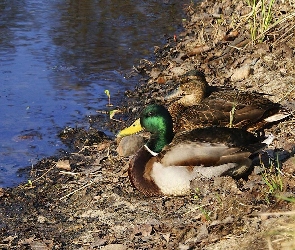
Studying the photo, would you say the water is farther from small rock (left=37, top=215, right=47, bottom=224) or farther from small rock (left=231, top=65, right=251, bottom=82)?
small rock (left=231, top=65, right=251, bottom=82)

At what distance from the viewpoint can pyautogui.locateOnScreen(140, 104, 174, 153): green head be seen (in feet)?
18.0

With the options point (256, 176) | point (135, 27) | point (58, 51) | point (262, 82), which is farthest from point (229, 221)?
point (135, 27)

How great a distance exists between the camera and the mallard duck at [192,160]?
16.6ft

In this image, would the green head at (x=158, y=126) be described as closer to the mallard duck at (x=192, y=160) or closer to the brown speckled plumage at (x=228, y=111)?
the mallard duck at (x=192, y=160)

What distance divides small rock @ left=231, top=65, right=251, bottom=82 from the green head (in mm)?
2298

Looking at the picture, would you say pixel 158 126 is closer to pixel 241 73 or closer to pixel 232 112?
pixel 232 112

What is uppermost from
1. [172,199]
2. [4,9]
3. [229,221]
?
[229,221]

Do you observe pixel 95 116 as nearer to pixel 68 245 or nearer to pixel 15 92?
pixel 15 92

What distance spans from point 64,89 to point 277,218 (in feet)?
16.6

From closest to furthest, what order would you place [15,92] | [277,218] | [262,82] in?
[277,218]
[262,82]
[15,92]

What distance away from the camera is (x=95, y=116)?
788 cm

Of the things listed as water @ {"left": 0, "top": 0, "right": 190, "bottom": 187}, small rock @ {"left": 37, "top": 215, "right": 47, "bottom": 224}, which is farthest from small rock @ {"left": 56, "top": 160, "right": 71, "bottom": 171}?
small rock @ {"left": 37, "top": 215, "right": 47, "bottom": 224}

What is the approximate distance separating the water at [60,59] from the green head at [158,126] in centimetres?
151

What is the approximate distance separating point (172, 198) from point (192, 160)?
1.19ft
